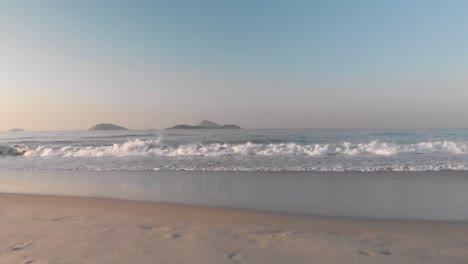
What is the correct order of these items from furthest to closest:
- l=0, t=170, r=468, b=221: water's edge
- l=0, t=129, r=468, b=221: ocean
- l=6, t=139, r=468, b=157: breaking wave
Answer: l=6, t=139, r=468, b=157: breaking wave, l=0, t=129, r=468, b=221: ocean, l=0, t=170, r=468, b=221: water's edge

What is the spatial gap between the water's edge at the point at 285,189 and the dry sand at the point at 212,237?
79cm

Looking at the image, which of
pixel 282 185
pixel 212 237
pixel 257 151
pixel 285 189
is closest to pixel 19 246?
pixel 212 237

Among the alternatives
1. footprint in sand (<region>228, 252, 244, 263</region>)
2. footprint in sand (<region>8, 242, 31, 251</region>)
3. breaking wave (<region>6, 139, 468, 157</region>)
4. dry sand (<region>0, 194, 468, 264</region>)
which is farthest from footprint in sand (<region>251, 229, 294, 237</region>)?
breaking wave (<region>6, 139, 468, 157</region>)

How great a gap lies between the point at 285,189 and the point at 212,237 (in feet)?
14.6

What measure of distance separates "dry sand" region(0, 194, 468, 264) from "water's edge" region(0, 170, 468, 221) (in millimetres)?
793

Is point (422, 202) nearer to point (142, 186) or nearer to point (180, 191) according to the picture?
point (180, 191)

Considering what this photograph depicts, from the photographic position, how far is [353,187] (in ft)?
29.2

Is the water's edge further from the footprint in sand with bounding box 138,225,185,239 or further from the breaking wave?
the breaking wave

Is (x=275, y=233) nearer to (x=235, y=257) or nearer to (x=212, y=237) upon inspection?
(x=212, y=237)

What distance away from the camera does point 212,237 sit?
466 centimetres

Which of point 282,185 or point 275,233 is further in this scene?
point 282,185

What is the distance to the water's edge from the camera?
6741 millimetres

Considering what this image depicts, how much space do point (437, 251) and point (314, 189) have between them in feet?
15.3

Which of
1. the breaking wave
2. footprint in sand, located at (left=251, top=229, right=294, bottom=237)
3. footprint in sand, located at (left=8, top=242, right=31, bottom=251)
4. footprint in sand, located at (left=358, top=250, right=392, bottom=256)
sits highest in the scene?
the breaking wave
